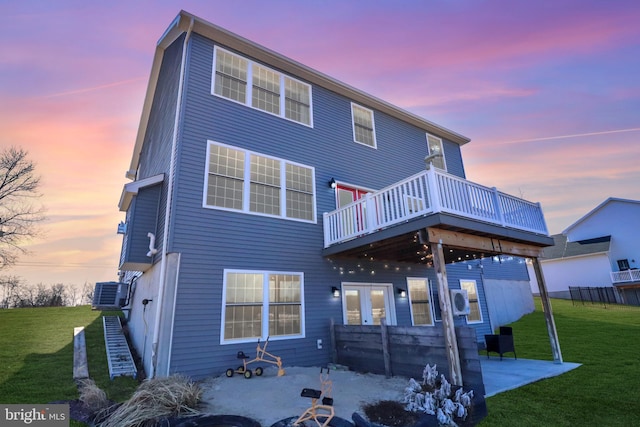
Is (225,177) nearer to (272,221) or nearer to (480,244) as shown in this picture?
(272,221)

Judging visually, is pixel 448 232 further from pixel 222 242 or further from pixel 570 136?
pixel 570 136

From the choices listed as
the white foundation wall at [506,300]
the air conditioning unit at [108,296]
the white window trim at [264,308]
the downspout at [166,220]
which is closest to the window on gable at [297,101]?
the downspout at [166,220]

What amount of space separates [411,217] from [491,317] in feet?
31.7

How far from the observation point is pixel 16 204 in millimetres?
17922

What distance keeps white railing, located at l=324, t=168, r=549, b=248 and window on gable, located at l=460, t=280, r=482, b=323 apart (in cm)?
452

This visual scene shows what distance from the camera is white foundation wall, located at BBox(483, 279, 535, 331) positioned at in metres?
13.6

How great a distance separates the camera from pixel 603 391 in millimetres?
5570

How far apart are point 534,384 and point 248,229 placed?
22.9ft

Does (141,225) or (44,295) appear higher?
(44,295)

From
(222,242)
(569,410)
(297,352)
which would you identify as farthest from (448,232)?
(222,242)

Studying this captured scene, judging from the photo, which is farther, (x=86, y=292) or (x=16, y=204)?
(x=86, y=292)

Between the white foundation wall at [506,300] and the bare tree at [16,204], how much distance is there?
24.6 meters

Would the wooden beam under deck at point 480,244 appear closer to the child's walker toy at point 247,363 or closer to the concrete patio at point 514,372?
the concrete patio at point 514,372

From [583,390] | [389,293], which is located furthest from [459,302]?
[583,390]
